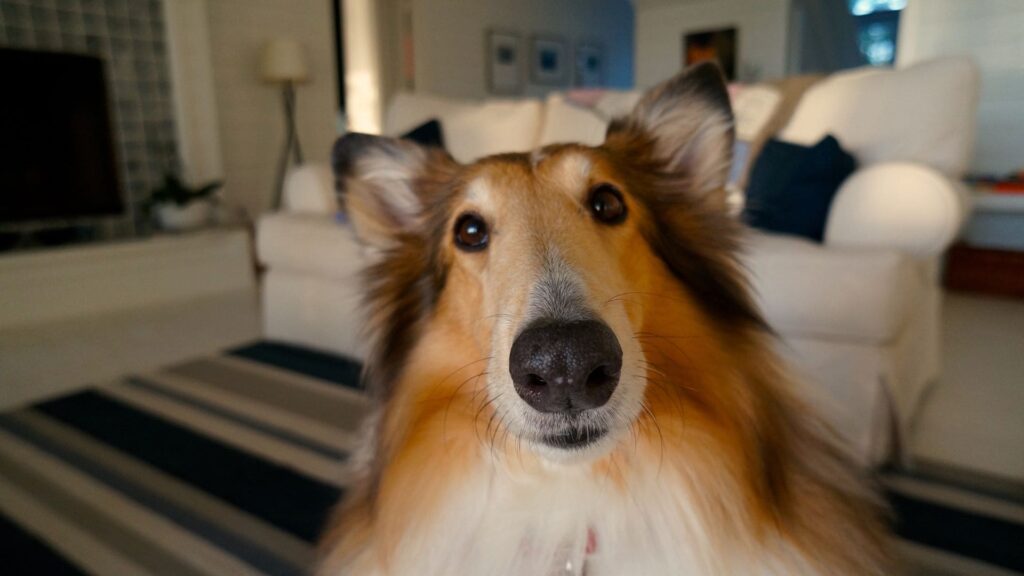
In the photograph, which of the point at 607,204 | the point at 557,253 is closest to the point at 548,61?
the point at 607,204

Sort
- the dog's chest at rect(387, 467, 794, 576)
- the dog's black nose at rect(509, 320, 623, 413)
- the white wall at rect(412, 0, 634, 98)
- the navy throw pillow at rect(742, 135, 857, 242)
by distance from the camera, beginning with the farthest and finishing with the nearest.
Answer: the white wall at rect(412, 0, 634, 98) < the navy throw pillow at rect(742, 135, 857, 242) < the dog's chest at rect(387, 467, 794, 576) < the dog's black nose at rect(509, 320, 623, 413)

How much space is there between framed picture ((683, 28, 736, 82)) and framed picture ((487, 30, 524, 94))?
6.96 ft

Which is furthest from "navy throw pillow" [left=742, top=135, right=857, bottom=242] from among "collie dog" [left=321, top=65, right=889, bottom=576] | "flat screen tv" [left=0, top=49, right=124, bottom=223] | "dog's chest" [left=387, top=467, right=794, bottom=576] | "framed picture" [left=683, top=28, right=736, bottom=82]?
"framed picture" [left=683, top=28, right=736, bottom=82]

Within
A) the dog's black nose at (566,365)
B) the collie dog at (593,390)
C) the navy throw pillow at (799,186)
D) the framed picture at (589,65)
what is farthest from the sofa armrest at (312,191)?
the framed picture at (589,65)

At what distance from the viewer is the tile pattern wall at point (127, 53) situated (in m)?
4.15

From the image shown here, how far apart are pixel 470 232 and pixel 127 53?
188 inches

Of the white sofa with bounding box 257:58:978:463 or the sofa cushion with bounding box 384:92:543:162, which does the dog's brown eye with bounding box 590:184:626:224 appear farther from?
the sofa cushion with bounding box 384:92:543:162

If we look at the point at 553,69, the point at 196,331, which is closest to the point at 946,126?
the point at 196,331

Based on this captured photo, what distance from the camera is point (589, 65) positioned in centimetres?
950

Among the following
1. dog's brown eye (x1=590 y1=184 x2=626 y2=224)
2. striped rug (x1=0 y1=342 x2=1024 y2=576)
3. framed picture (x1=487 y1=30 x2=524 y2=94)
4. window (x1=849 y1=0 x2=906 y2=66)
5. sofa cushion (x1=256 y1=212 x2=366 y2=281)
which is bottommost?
striped rug (x1=0 y1=342 x2=1024 y2=576)

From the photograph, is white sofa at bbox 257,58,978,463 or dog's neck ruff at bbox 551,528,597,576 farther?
white sofa at bbox 257,58,978,463

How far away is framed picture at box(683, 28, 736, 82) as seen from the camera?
7.54 metres

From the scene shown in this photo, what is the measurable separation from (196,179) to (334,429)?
3679 millimetres

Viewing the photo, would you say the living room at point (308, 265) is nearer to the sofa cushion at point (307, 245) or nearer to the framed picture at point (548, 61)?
the sofa cushion at point (307, 245)
